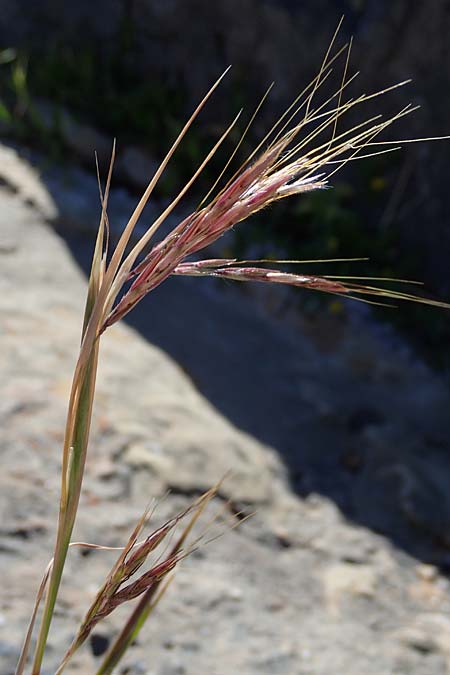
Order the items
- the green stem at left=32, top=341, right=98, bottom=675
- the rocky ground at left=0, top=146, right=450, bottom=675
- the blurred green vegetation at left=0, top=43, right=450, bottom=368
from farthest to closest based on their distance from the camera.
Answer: the blurred green vegetation at left=0, top=43, right=450, bottom=368 < the rocky ground at left=0, top=146, right=450, bottom=675 < the green stem at left=32, top=341, right=98, bottom=675

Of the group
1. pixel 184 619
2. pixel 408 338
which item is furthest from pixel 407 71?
pixel 184 619

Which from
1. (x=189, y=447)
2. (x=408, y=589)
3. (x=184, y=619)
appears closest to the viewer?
(x=184, y=619)

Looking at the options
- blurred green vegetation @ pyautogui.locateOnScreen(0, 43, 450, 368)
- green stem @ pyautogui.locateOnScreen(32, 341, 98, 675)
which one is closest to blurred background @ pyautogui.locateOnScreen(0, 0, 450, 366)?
blurred green vegetation @ pyautogui.locateOnScreen(0, 43, 450, 368)

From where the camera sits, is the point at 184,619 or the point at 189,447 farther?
the point at 189,447

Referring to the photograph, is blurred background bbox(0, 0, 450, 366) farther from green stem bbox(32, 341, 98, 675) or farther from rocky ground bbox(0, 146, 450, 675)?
green stem bbox(32, 341, 98, 675)

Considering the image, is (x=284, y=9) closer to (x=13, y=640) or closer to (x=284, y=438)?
(x=284, y=438)

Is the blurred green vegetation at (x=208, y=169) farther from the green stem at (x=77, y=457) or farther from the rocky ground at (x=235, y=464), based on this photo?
the green stem at (x=77, y=457)
